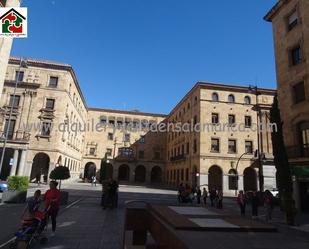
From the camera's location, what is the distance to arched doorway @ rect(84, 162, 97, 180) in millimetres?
56062

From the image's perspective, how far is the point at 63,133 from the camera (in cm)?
3528

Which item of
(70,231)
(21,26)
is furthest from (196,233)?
(21,26)

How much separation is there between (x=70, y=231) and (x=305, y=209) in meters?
17.2

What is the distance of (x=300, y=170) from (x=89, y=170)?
49246 millimetres

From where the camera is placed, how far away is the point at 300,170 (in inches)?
691

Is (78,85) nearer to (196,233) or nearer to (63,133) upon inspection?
(63,133)

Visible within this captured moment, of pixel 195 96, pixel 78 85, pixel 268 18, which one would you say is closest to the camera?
pixel 268 18

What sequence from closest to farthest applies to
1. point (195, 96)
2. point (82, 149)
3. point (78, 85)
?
point (195, 96) → point (78, 85) → point (82, 149)

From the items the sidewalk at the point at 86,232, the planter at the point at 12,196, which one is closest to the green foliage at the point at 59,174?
the planter at the point at 12,196

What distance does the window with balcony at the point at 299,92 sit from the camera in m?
18.9

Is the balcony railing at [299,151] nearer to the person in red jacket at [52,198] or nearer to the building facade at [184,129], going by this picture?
the building facade at [184,129]

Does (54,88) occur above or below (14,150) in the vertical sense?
above

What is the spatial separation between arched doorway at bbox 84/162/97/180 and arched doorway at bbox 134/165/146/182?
9.14 m

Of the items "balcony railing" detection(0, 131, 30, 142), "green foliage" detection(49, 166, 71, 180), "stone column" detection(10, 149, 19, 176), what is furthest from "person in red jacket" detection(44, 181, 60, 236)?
"balcony railing" detection(0, 131, 30, 142)
